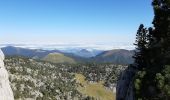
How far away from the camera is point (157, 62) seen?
73250 millimetres

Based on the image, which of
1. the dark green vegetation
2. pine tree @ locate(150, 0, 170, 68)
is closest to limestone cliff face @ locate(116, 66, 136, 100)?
the dark green vegetation

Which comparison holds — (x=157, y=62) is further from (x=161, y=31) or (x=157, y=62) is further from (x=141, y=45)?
(x=141, y=45)

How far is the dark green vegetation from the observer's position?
63.5m

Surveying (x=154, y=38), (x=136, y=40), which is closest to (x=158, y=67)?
(x=154, y=38)

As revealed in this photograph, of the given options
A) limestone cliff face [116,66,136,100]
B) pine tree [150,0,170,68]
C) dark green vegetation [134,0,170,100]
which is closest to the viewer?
dark green vegetation [134,0,170,100]

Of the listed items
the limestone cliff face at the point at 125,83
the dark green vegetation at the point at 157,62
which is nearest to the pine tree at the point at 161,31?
the dark green vegetation at the point at 157,62

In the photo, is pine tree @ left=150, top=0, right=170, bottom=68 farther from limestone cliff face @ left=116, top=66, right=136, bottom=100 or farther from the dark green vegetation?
limestone cliff face @ left=116, top=66, right=136, bottom=100

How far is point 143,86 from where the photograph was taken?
69.2 metres

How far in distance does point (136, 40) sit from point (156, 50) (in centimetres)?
2123

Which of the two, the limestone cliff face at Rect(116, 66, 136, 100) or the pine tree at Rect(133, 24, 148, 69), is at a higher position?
the pine tree at Rect(133, 24, 148, 69)

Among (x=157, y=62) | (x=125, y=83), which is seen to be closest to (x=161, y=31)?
(x=157, y=62)

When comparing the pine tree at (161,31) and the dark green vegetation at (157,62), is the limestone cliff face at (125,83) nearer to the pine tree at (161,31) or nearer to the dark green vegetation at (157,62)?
the dark green vegetation at (157,62)

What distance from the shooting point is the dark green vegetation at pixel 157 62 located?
63.5 m

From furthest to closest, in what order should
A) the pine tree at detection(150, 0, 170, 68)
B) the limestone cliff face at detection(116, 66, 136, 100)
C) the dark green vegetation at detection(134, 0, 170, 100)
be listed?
the limestone cliff face at detection(116, 66, 136, 100) < the pine tree at detection(150, 0, 170, 68) < the dark green vegetation at detection(134, 0, 170, 100)
